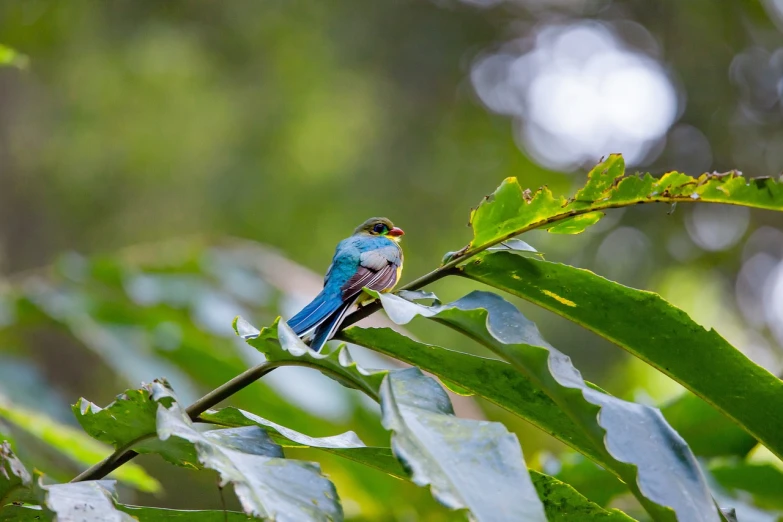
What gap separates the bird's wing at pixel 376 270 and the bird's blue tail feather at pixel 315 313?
98 mm

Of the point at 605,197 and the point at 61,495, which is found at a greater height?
the point at 605,197

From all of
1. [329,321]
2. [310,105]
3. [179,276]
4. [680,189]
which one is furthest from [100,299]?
[310,105]

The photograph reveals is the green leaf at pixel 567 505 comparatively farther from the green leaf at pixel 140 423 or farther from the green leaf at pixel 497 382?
the green leaf at pixel 140 423

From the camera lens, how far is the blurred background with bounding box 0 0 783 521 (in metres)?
7.04

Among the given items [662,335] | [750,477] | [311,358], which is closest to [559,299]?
[662,335]

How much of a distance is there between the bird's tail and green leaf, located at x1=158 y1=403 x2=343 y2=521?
0.46 meters

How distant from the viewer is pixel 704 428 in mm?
2367

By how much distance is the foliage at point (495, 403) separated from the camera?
861 mm

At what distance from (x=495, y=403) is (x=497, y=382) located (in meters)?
0.05

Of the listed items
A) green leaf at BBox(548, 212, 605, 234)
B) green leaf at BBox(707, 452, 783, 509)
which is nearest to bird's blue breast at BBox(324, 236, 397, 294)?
green leaf at BBox(548, 212, 605, 234)

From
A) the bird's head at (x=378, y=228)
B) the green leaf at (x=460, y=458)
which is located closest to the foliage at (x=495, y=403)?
the green leaf at (x=460, y=458)

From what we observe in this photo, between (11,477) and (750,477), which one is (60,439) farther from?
(750,477)

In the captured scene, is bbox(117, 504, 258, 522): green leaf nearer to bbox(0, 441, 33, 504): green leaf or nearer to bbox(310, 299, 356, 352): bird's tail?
bbox(0, 441, 33, 504): green leaf

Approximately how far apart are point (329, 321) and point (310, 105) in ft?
24.3
